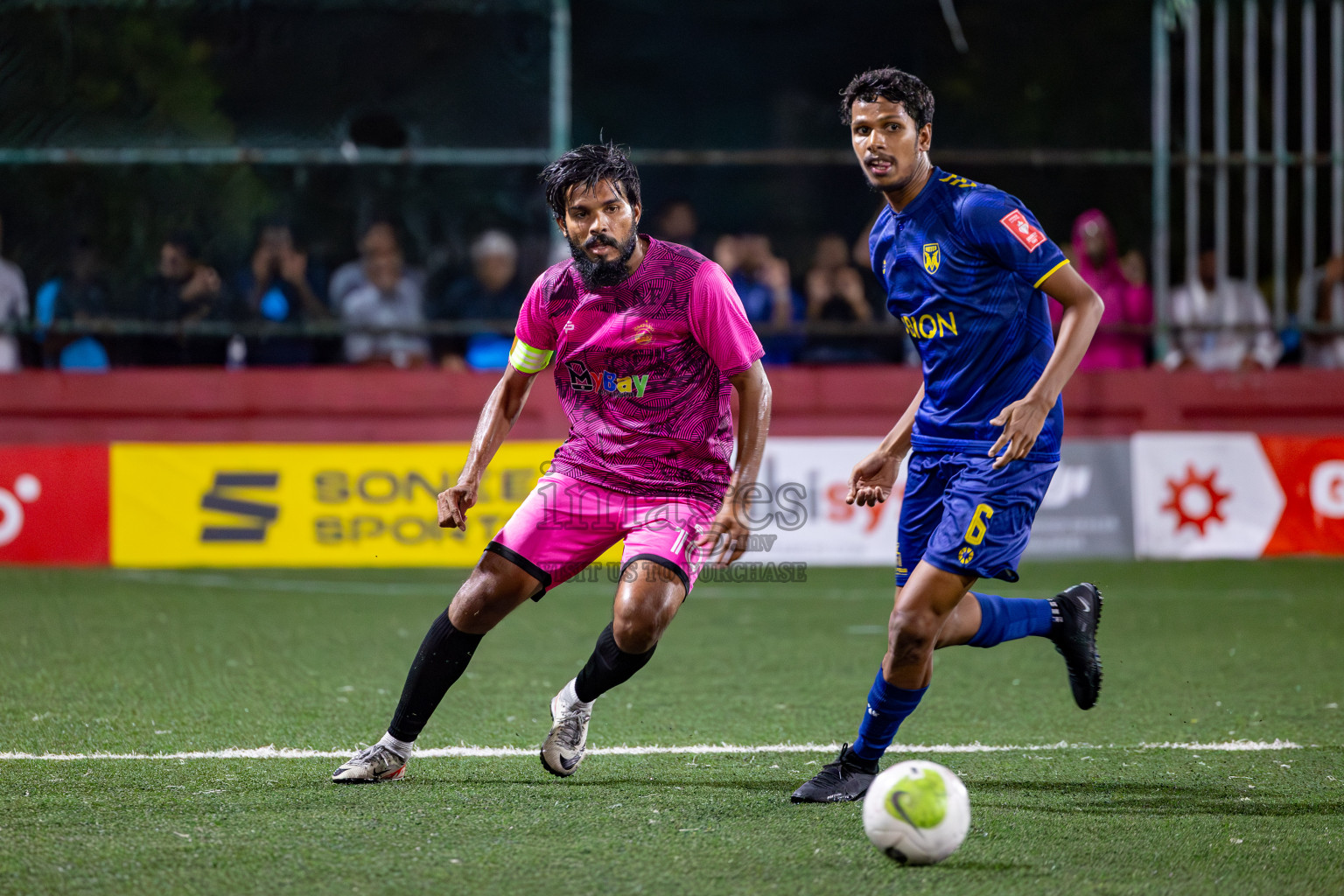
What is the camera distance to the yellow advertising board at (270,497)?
10547mm

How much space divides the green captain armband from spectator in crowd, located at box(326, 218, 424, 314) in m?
7.11

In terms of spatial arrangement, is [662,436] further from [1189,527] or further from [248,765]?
[1189,527]

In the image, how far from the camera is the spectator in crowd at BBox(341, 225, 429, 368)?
11492mm

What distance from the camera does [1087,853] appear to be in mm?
3744

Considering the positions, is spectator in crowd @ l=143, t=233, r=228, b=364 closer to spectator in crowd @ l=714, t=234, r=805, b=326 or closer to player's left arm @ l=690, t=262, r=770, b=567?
spectator in crowd @ l=714, t=234, r=805, b=326

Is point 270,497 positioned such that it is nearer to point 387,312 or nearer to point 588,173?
point 387,312

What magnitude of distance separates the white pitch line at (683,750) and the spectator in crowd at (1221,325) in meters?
7.11

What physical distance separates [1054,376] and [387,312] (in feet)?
27.2

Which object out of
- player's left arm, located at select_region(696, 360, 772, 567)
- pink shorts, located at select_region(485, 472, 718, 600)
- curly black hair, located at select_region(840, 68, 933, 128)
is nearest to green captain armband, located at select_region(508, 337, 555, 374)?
pink shorts, located at select_region(485, 472, 718, 600)

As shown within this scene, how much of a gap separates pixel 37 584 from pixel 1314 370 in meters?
9.47

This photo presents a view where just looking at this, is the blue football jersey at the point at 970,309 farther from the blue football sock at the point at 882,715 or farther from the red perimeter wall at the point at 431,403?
the red perimeter wall at the point at 431,403

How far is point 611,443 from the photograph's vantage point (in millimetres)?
4625

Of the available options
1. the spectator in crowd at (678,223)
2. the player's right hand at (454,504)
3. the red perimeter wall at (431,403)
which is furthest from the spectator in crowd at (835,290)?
the player's right hand at (454,504)

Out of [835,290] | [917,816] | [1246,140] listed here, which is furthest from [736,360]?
[1246,140]
